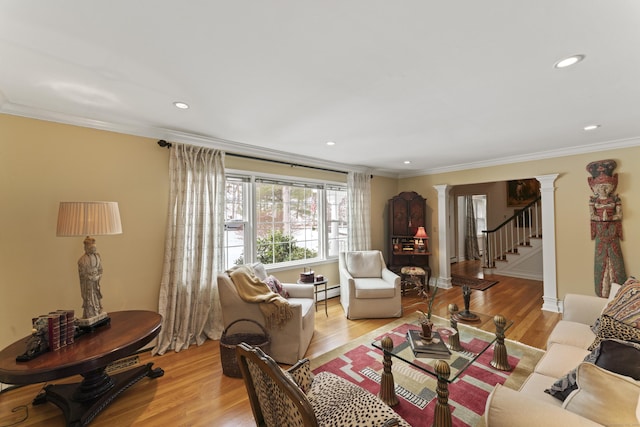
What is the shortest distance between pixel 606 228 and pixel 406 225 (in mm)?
2671

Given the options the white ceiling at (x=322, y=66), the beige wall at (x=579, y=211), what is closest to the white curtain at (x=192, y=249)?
the white ceiling at (x=322, y=66)

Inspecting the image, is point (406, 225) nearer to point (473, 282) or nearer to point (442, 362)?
point (473, 282)

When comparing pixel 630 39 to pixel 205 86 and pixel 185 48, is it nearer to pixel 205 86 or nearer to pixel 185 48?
pixel 185 48

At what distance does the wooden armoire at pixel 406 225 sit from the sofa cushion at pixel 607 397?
13.3 ft

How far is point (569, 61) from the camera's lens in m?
1.57

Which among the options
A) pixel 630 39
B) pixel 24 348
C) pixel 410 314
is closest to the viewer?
pixel 630 39

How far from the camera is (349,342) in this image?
9.49ft

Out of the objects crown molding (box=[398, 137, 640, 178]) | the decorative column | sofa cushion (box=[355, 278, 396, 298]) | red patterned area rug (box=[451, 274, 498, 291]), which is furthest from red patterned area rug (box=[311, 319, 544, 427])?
crown molding (box=[398, 137, 640, 178])

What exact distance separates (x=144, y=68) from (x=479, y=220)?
9.20 m

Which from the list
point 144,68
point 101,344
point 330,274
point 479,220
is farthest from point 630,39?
point 479,220

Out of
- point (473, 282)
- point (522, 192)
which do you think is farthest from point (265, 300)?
point (522, 192)

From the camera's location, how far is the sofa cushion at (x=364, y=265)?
4066 millimetres

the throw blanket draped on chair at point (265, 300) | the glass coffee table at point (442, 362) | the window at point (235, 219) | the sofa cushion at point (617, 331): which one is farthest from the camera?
the window at point (235, 219)

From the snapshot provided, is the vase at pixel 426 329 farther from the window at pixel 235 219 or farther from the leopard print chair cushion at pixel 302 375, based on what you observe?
the window at pixel 235 219
